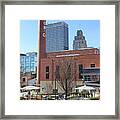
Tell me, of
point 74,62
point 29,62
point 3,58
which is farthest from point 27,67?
point 74,62

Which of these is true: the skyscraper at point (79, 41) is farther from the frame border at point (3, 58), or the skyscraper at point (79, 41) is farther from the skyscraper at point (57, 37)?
the frame border at point (3, 58)

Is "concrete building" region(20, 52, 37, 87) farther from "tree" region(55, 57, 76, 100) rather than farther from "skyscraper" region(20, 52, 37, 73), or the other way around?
"tree" region(55, 57, 76, 100)

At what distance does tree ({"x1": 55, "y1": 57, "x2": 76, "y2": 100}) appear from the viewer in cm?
178

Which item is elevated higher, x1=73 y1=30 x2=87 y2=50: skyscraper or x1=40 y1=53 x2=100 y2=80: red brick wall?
x1=73 y1=30 x2=87 y2=50: skyscraper

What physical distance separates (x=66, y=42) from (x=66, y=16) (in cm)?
15

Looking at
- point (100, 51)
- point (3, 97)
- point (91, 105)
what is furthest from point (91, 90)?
point (3, 97)

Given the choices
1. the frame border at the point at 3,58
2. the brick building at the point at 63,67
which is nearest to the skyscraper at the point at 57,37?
the brick building at the point at 63,67

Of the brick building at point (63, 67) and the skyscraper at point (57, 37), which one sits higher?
the skyscraper at point (57, 37)

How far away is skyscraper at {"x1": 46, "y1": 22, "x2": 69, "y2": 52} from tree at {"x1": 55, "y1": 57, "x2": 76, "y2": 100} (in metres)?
0.08

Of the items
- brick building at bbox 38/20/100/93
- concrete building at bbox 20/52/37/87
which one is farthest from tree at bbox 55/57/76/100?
concrete building at bbox 20/52/37/87

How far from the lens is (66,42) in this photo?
1777 mm

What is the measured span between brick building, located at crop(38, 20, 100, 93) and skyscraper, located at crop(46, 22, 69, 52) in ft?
0.08

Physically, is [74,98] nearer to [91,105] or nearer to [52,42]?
[91,105]

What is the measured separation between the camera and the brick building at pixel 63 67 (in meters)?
1.78
